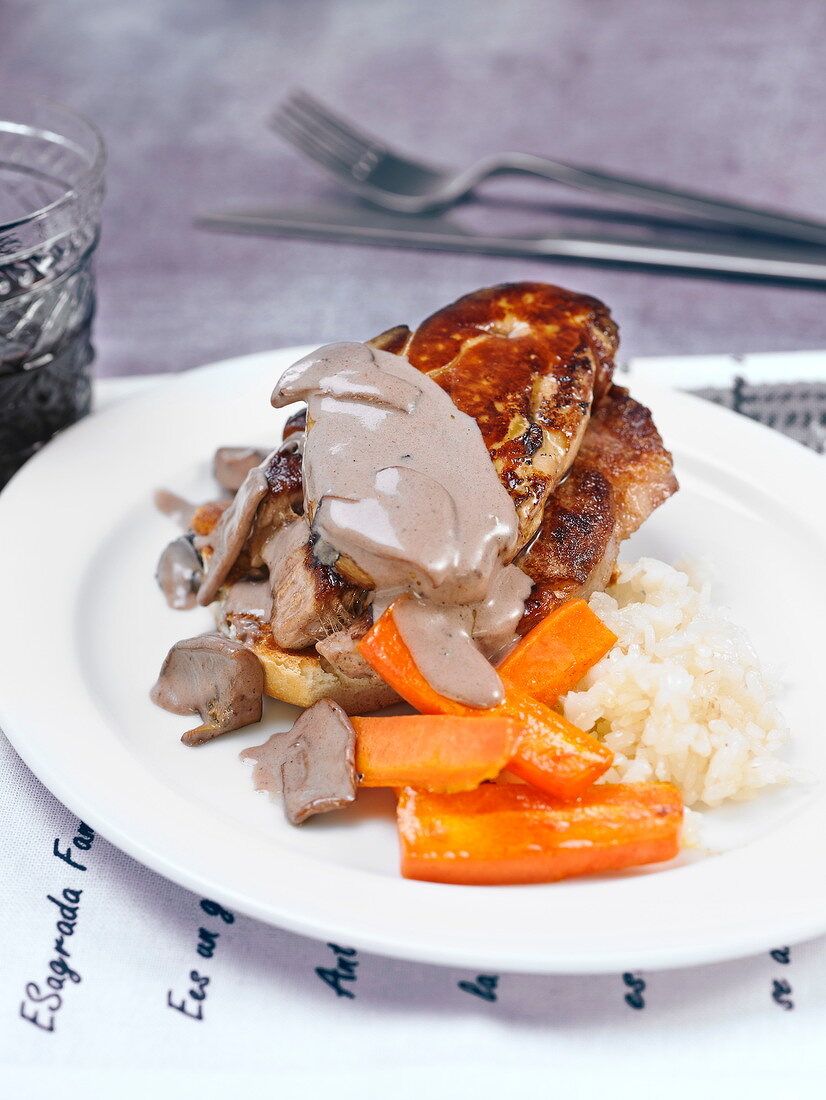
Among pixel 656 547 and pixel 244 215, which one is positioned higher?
pixel 244 215

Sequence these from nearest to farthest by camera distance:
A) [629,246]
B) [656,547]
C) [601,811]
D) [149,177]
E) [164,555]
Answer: [601,811], [164,555], [656,547], [629,246], [149,177]

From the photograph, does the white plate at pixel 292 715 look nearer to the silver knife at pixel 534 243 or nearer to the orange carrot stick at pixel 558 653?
the orange carrot stick at pixel 558 653

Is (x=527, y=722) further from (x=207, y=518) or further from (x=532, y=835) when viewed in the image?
(x=207, y=518)

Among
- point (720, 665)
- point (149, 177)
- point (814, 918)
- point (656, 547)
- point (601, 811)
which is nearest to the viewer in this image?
point (814, 918)

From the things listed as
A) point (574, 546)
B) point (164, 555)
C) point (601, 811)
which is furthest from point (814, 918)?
point (164, 555)

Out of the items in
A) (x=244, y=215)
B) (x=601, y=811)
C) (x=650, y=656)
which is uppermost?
(x=244, y=215)

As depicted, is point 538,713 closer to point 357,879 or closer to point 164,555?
point 357,879

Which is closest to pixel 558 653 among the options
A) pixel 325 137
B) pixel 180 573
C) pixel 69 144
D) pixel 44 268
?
pixel 180 573
